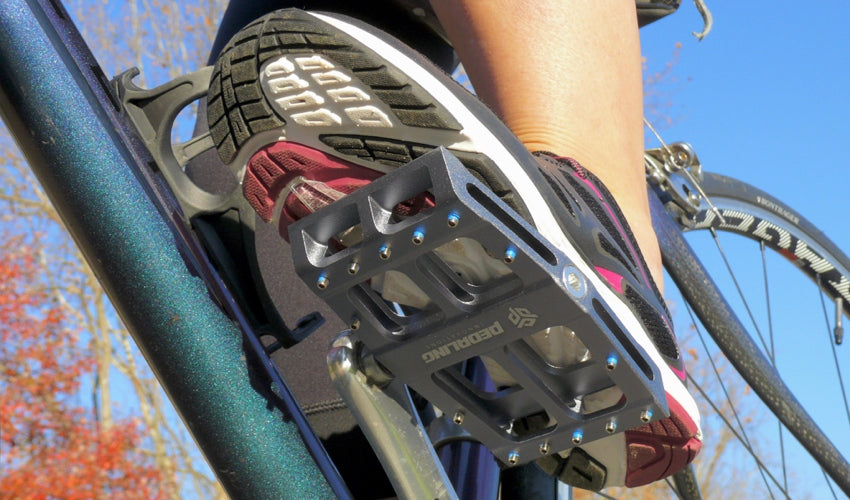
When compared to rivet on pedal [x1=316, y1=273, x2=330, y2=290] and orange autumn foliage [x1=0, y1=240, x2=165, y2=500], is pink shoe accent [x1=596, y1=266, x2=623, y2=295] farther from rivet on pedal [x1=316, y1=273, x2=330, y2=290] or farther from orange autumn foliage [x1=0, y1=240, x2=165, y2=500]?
orange autumn foliage [x1=0, y1=240, x2=165, y2=500]

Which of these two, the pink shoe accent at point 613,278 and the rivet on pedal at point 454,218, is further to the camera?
the pink shoe accent at point 613,278

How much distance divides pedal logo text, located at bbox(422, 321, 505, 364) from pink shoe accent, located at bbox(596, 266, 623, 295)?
0.32 feet

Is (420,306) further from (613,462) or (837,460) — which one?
(837,460)

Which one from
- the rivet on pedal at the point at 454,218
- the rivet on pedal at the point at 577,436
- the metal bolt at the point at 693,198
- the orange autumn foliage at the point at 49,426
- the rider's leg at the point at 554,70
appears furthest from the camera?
the orange autumn foliage at the point at 49,426

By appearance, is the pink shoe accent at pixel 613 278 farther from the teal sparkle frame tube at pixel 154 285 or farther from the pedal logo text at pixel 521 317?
the teal sparkle frame tube at pixel 154 285

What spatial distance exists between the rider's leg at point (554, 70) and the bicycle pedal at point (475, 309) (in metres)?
0.20

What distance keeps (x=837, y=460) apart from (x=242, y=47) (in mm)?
1324

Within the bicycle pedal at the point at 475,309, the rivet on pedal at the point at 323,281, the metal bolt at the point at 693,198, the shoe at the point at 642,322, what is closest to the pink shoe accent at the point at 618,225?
the shoe at the point at 642,322

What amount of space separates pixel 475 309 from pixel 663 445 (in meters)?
0.22

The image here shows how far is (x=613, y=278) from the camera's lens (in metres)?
0.69

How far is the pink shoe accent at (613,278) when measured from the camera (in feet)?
2.24

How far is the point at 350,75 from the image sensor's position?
0.65 meters

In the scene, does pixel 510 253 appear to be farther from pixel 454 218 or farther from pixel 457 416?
pixel 457 416

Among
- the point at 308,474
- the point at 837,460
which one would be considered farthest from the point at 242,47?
the point at 837,460
